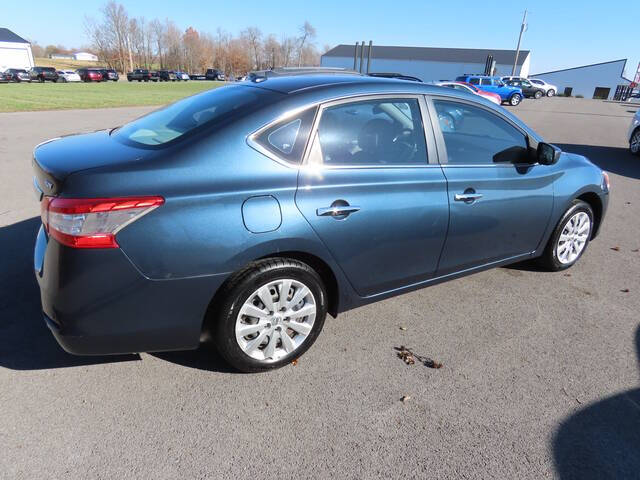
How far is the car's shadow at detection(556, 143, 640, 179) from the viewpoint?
391 inches

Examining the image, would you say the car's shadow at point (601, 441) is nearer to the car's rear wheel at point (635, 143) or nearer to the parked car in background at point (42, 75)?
the car's rear wheel at point (635, 143)

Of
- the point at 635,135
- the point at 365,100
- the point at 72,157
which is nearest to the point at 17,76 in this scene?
the point at 635,135

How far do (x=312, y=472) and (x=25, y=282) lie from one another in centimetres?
301

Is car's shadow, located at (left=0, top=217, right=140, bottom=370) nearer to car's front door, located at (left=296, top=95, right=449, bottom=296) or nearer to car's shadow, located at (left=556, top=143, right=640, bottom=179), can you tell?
car's front door, located at (left=296, top=95, right=449, bottom=296)

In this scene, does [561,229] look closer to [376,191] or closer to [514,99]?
[376,191]

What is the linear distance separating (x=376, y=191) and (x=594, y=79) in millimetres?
100890

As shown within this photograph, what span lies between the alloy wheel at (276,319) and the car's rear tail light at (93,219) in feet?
2.59

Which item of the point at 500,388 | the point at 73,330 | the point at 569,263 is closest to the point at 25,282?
the point at 73,330

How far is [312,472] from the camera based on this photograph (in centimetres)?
210

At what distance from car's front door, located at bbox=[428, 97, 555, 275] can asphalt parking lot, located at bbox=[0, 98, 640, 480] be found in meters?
0.55

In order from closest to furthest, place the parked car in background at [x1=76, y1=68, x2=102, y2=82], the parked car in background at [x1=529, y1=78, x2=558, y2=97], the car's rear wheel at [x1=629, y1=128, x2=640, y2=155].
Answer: the car's rear wheel at [x1=629, y1=128, x2=640, y2=155] < the parked car in background at [x1=529, y1=78, x2=558, y2=97] < the parked car in background at [x1=76, y1=68, x2=102, y2=82]

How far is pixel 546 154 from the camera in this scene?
3.60 metres

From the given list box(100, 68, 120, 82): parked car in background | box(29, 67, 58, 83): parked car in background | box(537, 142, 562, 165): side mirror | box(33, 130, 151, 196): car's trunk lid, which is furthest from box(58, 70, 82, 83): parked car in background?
box(537, 142, 562, 165): side mirror

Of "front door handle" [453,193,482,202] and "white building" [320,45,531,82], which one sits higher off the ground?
"white building" [320,45,531,82]
